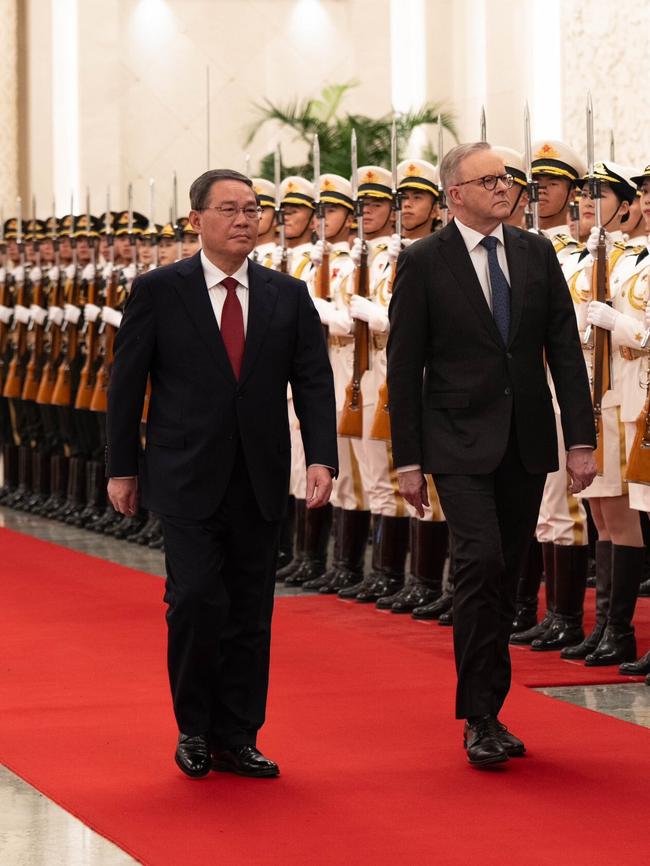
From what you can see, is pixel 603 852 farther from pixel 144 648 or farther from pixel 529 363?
pixel 144 648

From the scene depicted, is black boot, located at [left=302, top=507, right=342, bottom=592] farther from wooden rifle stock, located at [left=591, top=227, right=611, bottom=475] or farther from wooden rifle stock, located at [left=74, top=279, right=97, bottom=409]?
wooden rifle stock, located at [left=74, top=279, right=97, bottom=409]

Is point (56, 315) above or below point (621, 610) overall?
above

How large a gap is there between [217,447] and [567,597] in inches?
97.2

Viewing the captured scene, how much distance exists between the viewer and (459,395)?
4.77 meters

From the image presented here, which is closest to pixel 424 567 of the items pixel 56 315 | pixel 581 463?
pixel 581 463

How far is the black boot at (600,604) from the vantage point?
6.48 meters

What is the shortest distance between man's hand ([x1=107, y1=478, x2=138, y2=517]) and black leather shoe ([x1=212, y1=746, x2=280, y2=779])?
0.65m

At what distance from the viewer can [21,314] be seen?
12711 mm

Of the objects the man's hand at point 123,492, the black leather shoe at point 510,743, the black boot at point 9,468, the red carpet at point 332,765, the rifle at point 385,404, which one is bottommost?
the red carpet at point 332,765

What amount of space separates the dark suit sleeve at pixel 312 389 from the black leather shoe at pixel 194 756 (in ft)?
2.47

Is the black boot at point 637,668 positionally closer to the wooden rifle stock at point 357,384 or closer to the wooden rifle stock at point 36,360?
the wooden rifle stock at point 357,384

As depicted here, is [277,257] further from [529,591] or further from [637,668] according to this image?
[637,668]

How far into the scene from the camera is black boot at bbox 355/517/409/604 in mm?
8016

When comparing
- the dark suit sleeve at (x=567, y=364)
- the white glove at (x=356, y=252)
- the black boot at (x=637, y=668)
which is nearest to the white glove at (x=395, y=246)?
the white glove at (x=356, y=252)
